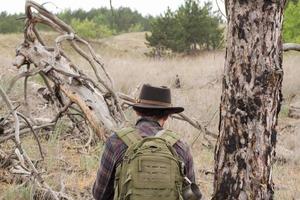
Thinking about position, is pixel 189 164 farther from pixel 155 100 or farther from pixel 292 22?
pixel 292 22

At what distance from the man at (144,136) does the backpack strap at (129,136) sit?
2cm

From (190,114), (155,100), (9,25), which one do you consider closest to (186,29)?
(9,25)

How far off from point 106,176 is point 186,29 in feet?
92.4

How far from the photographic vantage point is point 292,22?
21.8 meters

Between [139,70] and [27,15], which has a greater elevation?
[27,15]

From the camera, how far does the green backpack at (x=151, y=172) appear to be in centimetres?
301

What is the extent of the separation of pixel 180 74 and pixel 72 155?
11.3 m

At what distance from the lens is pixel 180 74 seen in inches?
Answer: 697

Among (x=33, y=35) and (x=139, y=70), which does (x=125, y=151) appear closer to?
(x=33, y=35)

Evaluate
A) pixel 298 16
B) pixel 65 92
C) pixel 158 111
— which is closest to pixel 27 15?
pixel 65 92

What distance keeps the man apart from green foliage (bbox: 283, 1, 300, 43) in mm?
18810

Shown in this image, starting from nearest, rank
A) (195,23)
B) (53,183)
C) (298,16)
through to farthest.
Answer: (53,183)
(298,16)
(195,23)

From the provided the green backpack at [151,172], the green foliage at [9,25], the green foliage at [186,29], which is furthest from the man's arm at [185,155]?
the green foliage at [9,25]

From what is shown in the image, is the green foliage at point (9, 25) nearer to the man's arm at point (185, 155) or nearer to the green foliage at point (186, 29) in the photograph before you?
the green foliage at point (186, 29)
